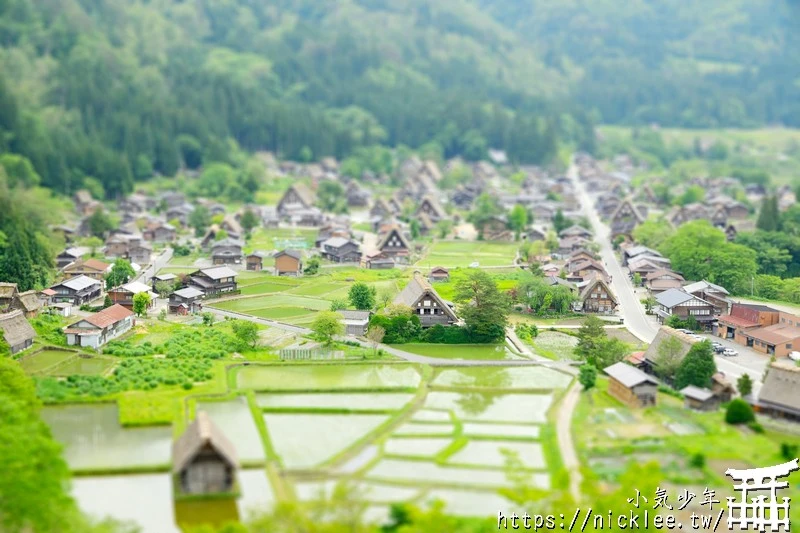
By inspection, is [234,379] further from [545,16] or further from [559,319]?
[545,16]

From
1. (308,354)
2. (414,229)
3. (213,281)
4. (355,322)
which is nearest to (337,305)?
(355,322)

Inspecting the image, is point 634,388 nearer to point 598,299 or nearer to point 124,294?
point 598,299

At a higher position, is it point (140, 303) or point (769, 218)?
point (769, 218)

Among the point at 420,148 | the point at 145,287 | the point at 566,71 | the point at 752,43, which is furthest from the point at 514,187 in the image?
the point at 752,43

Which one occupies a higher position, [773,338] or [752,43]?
[752,43]

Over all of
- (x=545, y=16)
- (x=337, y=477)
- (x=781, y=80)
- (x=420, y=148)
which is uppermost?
(x=545, y=16)

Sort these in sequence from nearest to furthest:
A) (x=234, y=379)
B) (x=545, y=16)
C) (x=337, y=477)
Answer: (x=337, y=477) → (x=234, y=379) → (x=545, y=16)

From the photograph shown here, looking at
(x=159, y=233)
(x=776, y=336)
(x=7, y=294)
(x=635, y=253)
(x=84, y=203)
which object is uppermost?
(x=84, y=203)

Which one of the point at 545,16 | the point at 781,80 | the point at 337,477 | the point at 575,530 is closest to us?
the point at 575,530
